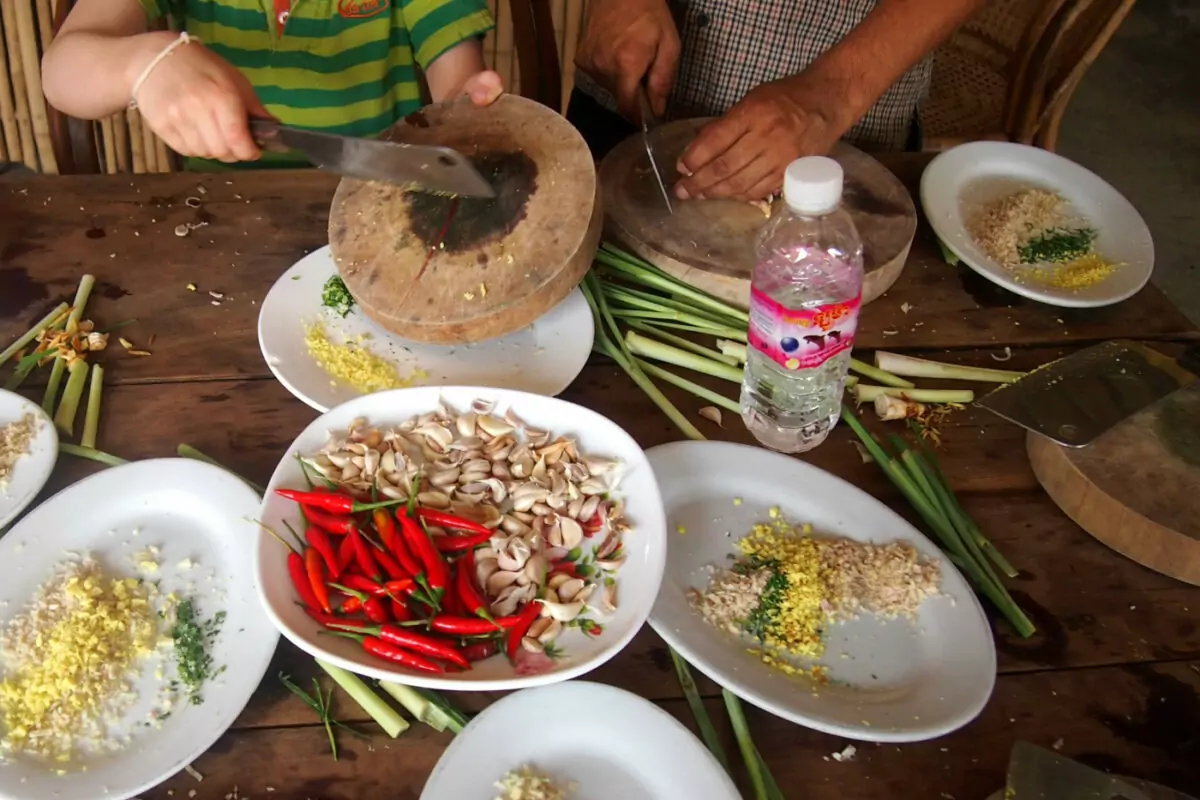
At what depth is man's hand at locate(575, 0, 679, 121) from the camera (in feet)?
5.09

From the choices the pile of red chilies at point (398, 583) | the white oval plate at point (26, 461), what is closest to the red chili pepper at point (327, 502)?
the pile of red chilies at point (398, 583)

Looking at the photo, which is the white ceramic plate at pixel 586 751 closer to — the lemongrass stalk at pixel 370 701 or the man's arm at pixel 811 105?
the lemongrass stalk at pixel 370 701

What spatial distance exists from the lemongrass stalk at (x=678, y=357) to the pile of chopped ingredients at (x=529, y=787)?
59 centimetres

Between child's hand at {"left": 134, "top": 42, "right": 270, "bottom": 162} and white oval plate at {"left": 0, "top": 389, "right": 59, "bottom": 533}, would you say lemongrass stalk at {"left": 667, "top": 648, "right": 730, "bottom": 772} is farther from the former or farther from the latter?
child's hand at {"left": 134, "top": 42, "right": 270, "bottom": 162}

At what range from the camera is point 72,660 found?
87 centimetres

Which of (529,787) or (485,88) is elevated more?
(485,88)

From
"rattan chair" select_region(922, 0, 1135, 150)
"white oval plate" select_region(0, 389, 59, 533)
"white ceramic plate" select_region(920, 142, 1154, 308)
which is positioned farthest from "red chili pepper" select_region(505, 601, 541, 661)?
"rattan chair" select_region(922, 0, 1135, 150)

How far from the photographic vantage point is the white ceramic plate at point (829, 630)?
0.87 m

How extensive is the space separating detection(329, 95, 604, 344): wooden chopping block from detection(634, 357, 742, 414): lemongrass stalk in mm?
152

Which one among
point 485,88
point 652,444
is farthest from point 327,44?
point 652,444

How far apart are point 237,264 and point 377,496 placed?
58cm

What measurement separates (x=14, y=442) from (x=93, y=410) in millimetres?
94

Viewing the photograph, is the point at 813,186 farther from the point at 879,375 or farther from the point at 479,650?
the point at 479,650

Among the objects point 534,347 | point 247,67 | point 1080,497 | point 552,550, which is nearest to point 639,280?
point 534,347
